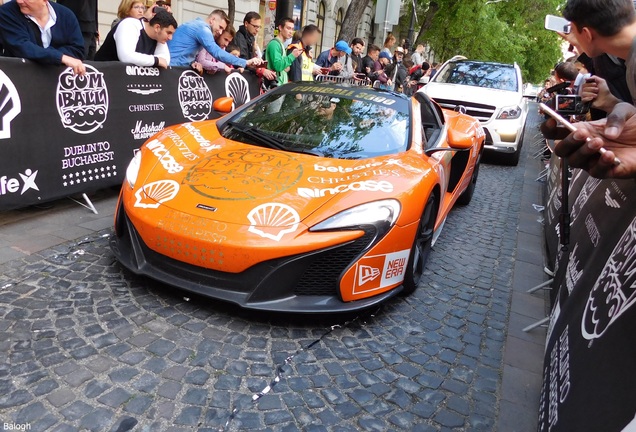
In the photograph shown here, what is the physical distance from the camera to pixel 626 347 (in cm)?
153

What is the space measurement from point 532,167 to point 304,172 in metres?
8.16

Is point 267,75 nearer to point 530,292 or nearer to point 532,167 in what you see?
point 530,292

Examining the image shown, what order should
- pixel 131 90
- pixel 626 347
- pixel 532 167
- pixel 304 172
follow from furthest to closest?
pixel 532 167 < pixel 131 90 < pixel 304 172 < pixel 626 347

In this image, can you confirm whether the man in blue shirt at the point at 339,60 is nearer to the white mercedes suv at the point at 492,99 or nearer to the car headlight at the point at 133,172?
the white mercedes suv at the point at 492,99

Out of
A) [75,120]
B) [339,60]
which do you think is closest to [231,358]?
[75,120]

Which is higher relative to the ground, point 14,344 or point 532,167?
point 14,344

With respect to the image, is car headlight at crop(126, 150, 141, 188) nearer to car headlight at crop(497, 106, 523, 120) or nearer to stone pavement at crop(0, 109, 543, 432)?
stone pavement at crop(0, 109, 543, 432)

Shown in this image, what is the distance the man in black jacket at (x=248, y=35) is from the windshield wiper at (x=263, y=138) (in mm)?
3962

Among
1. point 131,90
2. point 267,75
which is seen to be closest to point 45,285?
point 131,90

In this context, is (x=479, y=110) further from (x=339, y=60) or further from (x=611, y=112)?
(x=611, y=112)

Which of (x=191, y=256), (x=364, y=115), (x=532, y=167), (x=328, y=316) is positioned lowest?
(x=532, y=167)

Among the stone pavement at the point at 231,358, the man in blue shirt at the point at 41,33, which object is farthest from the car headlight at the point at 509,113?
the man in blue shirt at the point at 41,33

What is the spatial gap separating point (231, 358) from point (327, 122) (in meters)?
2.09

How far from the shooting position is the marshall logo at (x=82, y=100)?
425 centimetres
